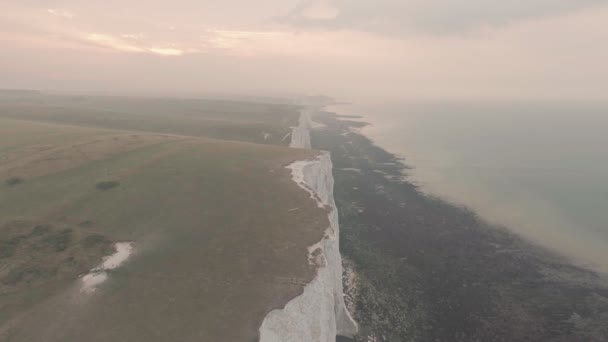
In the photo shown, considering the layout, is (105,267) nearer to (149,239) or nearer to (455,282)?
(149,239)

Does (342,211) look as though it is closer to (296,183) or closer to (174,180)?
(296,183)

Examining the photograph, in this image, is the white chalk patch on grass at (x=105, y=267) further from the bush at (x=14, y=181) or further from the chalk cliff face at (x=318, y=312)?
the bush at (x=14, y=181)

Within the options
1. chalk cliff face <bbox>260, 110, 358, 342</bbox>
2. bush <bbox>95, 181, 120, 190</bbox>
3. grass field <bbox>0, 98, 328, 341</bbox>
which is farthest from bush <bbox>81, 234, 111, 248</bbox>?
chalk cliff face <bbox>260, 110, 358, 342</bbox>

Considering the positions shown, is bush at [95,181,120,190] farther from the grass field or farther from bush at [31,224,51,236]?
bush at [31,224,51,236]

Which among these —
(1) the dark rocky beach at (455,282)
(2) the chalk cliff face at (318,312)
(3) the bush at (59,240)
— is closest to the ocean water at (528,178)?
(1) the dark rocky beach at (455,282)

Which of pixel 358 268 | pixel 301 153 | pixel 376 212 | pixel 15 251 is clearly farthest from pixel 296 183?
pixel 15 251

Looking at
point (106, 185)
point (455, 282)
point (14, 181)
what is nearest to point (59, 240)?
point (106, 185)
